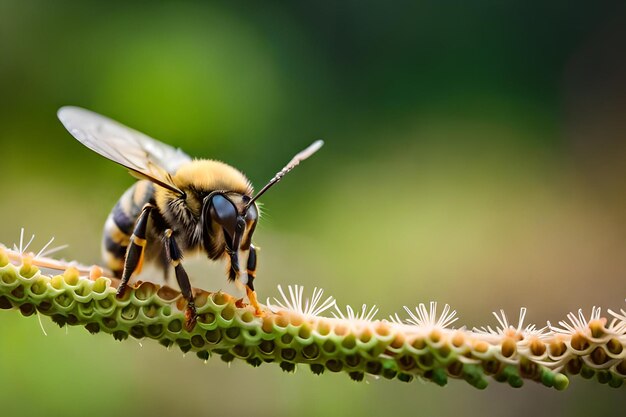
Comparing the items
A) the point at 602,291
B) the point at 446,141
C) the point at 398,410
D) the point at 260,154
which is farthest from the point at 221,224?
the point at 446,141

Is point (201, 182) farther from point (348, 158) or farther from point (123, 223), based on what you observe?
point (348, 158)

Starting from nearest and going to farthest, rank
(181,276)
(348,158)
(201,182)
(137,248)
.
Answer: (181,276), (137,248), (201,182), (348,158)

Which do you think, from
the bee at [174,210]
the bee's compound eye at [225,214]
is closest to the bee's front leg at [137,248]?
the bee at [174,210]

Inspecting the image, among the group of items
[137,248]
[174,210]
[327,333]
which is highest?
[174,210]

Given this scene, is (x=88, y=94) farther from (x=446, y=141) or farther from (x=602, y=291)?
(x=602, y=291)

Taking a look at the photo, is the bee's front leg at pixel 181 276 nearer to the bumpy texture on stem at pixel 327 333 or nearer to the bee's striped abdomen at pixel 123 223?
the bumpy texture on stem at pixel 327 333

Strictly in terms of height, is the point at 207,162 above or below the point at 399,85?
below

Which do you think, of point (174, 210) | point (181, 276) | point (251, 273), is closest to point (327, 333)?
point (181, 276)
